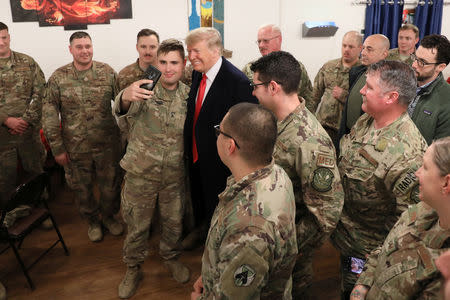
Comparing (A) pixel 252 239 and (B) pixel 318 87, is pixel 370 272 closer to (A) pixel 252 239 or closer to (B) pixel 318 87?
(A) pixel 252 239

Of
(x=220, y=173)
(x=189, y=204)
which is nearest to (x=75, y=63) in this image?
(x=189, y=204)

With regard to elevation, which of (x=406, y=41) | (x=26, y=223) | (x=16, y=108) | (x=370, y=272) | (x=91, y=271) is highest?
(x=406, y=41)

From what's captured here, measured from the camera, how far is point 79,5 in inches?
186

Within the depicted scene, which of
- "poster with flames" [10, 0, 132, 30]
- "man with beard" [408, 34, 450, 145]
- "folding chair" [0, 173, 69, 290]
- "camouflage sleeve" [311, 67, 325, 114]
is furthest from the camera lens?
"poster with flames" [10, 0, 132, 30]

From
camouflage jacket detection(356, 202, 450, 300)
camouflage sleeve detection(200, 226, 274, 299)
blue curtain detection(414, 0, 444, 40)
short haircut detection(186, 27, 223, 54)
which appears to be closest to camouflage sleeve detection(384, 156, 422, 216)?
camouflage jacket detection(356, 202, 450, 300)

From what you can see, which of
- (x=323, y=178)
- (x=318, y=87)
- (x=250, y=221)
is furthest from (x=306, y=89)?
(x=250, y=221)

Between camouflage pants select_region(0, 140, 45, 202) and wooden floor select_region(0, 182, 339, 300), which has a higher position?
camouflage pants select_region(0, 140, 45, 202)

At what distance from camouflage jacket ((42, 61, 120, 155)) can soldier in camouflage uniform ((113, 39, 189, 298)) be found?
3.13ft

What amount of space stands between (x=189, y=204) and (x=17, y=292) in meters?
1.45

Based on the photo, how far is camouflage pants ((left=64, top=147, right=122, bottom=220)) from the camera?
3500mm

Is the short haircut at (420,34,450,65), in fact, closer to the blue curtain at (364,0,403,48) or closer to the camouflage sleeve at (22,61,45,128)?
the blue curtain at (364,0,403,48)

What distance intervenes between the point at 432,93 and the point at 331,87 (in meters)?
1.55

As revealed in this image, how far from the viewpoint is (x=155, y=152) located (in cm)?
258

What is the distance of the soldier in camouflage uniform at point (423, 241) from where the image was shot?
124cm
